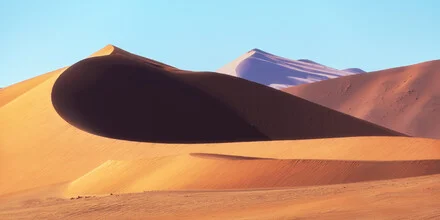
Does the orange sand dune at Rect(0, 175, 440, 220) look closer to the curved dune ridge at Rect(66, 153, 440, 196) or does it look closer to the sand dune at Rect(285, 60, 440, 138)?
the curved dune ridge at Rect(66, 153, 440, 196)

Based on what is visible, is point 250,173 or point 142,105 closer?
point 250,173

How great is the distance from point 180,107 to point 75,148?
22.4 metres

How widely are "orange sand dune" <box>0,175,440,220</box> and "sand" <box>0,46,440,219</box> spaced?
28 millimetres

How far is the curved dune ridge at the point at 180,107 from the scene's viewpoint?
182 feet

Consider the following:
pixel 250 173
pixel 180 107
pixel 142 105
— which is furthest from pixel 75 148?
pixel 180 107

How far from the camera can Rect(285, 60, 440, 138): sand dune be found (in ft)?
354

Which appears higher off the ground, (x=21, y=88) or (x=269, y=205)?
(x=21, y=88)

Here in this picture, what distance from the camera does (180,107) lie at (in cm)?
6162

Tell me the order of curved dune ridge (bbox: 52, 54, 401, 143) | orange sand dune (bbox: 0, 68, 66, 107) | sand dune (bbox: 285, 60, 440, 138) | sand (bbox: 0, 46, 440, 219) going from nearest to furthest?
sand (bbox: 0, 46, 440, 219) < curved dune ridge (bbox: 52, 54, 401, 143) < orange sand dune (bbox: 0, 68, 66, 107) < sand dune (bbox: 285, 60, 440, 138)

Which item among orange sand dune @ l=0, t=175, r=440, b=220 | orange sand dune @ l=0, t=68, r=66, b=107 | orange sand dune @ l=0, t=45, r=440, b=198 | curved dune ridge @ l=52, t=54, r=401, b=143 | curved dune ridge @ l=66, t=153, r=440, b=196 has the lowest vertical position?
orange sand dune @ l=0, t=175, r=440, b=220

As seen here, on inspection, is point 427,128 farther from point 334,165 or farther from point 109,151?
point 334,165

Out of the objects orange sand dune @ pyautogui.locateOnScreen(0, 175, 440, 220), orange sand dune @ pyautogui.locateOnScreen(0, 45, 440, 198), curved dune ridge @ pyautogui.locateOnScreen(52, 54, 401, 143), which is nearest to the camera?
orange sand dune @ pyautogui.locateOnScreen(0, 175, 440, 220)

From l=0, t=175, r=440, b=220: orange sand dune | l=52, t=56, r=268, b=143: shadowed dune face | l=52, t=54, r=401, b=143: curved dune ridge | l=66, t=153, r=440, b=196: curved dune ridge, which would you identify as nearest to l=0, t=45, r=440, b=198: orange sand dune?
l=52, t=54, r=401, b=143: curved dune ridge

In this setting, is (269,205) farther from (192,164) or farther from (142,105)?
(142,105)
